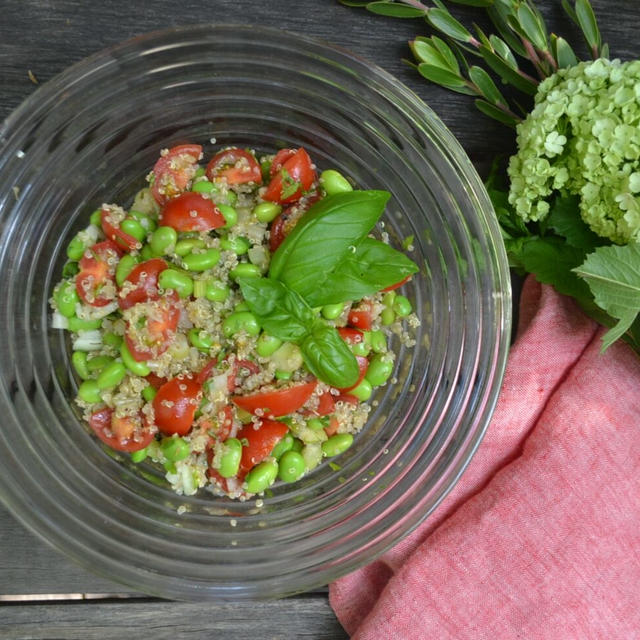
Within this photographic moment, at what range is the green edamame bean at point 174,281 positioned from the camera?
1.41 m

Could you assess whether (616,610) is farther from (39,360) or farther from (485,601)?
(39,360)

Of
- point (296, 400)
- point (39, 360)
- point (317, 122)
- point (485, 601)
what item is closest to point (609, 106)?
point (317, 122)

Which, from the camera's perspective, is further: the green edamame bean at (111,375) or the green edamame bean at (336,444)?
the green edamame bean at (336,444)

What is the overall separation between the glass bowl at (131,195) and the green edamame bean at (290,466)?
170 millimetres

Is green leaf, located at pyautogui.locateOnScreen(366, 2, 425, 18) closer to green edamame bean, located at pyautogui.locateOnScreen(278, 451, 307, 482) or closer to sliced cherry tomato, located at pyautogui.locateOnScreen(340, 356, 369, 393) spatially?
sliced cherry tomato, located at pyautogui.locateOnScreen(340, 356, 369, 393)

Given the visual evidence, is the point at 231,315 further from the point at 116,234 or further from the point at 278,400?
the point at 116,234

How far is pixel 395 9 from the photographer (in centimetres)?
171

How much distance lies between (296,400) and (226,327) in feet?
0.69

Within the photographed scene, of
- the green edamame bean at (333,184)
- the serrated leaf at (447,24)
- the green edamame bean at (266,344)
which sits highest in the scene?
the serrated leaf at (447,24)

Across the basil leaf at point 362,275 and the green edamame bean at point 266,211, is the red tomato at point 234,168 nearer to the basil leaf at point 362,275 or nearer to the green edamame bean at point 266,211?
the green edamame bean at point 266,211

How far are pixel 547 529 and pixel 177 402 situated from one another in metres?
1.02

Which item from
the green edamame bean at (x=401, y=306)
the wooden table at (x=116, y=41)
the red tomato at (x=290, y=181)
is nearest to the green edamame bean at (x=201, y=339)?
the red tomato at (x=290, y=181)

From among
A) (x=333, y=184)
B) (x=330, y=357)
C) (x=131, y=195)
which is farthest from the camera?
(x=131, y=195)

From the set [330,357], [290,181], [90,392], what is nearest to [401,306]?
[330,357]
